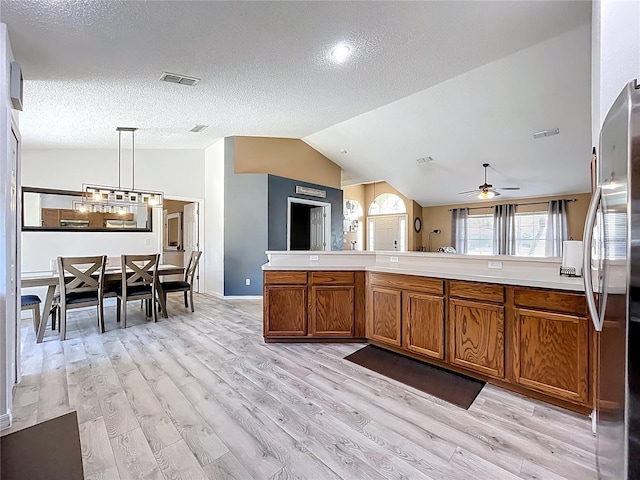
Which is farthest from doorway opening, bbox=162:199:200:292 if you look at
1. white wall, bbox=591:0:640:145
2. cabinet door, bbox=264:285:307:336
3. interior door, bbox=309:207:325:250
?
white wall, bbox=591:0:640:145

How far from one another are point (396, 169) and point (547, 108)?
3.30 meters

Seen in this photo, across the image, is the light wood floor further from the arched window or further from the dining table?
the arched window

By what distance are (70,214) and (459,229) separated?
29.8 feet

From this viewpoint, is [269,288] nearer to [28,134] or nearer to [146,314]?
[146,314]

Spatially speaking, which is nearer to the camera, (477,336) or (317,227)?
(477,336)

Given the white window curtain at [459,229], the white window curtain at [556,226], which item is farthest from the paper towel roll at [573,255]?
the white window curtain at [459,229]

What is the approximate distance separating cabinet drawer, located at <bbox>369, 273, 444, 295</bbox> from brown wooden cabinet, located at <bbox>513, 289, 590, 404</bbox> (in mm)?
603

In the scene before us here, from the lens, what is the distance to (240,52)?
261 centimetres

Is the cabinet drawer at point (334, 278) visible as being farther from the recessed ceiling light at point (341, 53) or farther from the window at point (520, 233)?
the window at point (520, 233)

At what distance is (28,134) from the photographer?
402 cm

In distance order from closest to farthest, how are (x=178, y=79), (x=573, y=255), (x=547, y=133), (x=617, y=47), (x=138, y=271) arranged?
1. (x=617, y=47)
2. (x=573, y=255)
3. (x=178, y=79)
4. (x=138, y=271)
5. (x=547, y=133)

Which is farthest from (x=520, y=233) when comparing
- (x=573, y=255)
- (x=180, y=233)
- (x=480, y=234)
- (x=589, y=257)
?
(x=180, y=233)

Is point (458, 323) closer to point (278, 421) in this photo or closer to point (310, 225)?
point (278, 421)

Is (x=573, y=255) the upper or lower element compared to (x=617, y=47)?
lower
